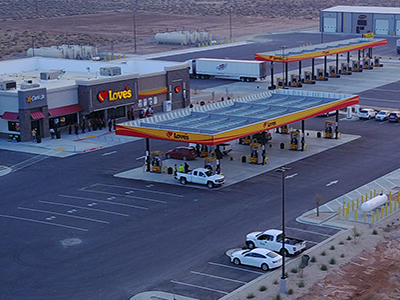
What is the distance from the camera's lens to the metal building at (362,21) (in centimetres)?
16962

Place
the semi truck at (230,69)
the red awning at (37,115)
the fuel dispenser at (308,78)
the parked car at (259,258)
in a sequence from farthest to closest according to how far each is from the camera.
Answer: the semi truck at (230,69), the fuel dispenser at (308,78), the red awning at (37,115), the parked car at (259,258)

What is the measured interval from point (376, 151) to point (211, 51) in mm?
82376

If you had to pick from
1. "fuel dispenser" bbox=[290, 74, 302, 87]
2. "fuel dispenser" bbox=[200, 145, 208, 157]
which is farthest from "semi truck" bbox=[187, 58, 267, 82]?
"fuel dispenser" bbox=[200, 145, 208, 157]

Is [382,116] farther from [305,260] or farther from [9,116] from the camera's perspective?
[305,260]

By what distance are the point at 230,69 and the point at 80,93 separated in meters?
39.9

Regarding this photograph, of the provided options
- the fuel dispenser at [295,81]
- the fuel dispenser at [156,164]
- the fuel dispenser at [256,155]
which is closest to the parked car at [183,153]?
the fuel dispenser at [156,164]

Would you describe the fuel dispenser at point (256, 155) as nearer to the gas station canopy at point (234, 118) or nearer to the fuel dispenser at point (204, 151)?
the gas station canopy at point (234, 118)

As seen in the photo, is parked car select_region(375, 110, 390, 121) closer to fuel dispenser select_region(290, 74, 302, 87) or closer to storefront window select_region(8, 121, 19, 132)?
fuel dispenser select_region(290, 74, 302, 87)

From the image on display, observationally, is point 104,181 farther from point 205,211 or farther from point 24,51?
point 24,51

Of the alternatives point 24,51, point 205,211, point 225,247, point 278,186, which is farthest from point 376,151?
point 24,51

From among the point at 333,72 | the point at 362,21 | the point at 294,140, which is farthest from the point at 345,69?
the point at 362,21

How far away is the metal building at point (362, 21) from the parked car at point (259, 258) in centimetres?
13492

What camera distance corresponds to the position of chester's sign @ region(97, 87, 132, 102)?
276 feet

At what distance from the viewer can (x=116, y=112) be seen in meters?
87.4
